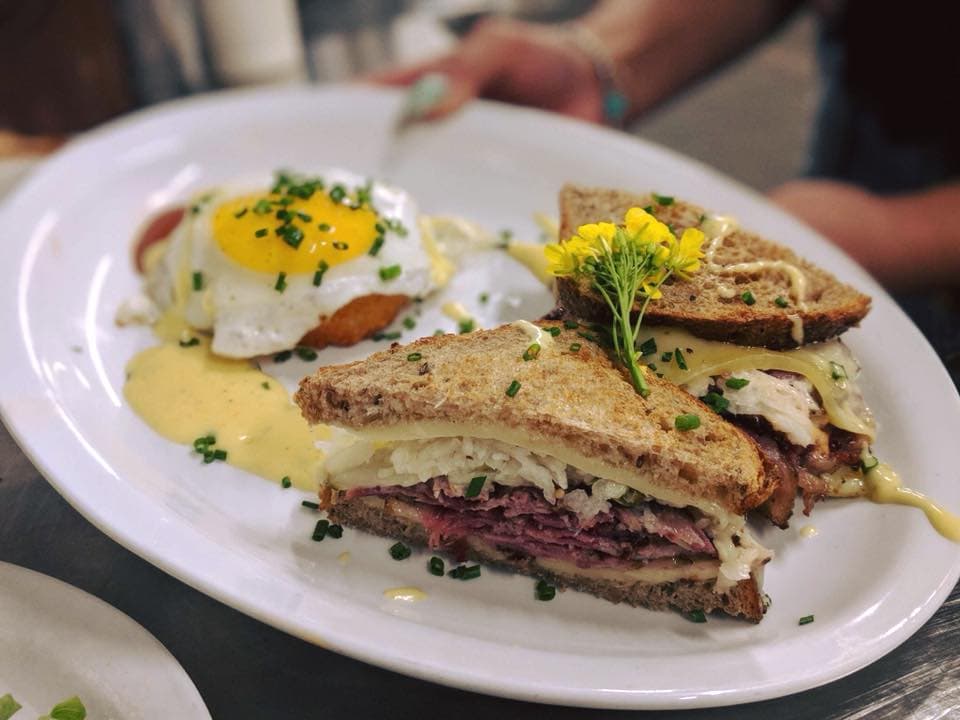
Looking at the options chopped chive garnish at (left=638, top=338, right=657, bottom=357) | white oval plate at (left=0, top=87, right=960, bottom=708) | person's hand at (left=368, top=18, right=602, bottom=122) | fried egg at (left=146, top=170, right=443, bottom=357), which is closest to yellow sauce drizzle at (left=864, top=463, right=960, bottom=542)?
white oval plate at (left=0, top=87, right=960, bottom=708)

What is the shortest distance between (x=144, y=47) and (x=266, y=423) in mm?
3938

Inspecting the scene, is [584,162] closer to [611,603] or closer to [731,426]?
[731,426]

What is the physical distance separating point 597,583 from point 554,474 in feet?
1.12

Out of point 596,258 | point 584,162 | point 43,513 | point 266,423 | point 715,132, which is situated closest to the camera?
point 43,513

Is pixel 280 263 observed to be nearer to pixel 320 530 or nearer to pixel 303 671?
pixel 320 530

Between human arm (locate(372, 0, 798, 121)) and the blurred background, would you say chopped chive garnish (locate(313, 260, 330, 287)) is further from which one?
the blurred background

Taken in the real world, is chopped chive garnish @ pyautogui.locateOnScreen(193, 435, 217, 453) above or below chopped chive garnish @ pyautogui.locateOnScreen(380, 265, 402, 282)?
below

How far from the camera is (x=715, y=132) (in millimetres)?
5910

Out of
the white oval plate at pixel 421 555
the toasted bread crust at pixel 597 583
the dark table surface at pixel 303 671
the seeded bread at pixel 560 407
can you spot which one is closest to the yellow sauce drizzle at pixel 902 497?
the white oval plate at pixel 421 555

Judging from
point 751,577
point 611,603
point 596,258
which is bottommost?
point 611,603

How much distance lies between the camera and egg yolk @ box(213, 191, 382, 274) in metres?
3.14

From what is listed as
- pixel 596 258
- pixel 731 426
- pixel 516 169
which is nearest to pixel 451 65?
pixel 516 169

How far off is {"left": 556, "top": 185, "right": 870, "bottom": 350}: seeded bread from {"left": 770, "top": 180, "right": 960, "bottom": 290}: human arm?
1.40m

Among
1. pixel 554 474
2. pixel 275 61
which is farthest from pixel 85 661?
pixel 275 61
